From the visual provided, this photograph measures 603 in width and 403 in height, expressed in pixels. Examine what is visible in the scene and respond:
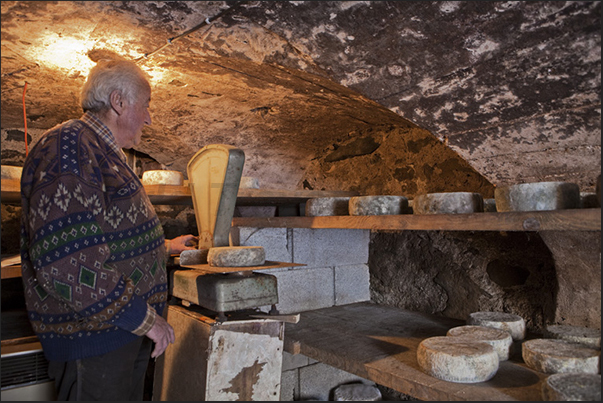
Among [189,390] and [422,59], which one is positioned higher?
[422,59]

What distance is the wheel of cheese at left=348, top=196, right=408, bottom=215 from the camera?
2254 millimetres

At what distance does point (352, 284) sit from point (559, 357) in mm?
1967

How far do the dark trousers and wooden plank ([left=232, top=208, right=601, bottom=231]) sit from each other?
1181 millimetres

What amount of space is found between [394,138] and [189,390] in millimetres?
2358

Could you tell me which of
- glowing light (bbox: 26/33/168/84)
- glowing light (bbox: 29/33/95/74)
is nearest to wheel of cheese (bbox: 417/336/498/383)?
glowing light (bbox: 26/33/168/84)

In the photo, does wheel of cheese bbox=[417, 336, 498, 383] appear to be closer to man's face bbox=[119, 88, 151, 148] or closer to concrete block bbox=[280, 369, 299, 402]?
concrete block bbox=[280, 369, 299, 402]

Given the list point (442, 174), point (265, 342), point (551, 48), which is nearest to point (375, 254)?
point (442, 174)

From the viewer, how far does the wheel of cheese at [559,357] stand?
67.7 inches

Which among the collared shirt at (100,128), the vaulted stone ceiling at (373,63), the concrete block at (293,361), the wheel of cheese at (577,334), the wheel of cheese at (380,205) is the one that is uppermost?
the vaulted stone ceiling at (373,63)

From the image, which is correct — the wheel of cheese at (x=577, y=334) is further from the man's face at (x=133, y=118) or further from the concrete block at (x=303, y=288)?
the man's face at (x=133, y=118)

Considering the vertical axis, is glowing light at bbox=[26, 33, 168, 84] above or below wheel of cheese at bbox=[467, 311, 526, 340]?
above

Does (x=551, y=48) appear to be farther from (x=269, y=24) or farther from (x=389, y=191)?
(x=389, y=191)

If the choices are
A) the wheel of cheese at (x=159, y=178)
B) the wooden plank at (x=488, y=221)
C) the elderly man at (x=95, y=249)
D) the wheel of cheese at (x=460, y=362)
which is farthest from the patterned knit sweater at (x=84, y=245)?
the wheel of cheese at (x=460, y=362)

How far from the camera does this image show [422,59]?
6.53ft
